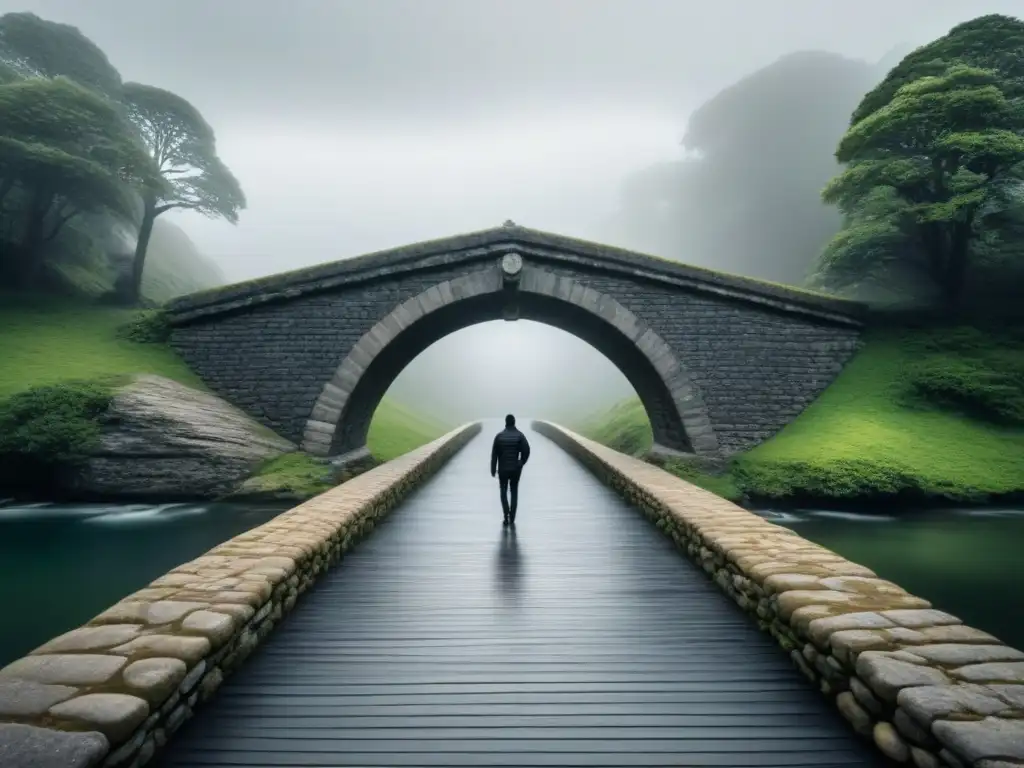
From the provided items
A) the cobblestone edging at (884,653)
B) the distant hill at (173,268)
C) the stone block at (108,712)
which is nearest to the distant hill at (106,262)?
the distant hill at (173,268)

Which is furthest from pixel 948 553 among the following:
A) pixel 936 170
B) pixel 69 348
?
pixel 69 348

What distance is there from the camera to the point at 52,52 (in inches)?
1081

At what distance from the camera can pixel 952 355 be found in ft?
52.7

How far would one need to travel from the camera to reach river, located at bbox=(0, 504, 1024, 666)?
23.0 feet

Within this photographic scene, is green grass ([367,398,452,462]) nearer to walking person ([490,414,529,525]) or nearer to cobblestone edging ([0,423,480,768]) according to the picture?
walking person ([490,414,529,525])

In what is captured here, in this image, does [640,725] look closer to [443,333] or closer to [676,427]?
[676,427]

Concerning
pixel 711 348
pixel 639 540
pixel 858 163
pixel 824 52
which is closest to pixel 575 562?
pixel 639 540

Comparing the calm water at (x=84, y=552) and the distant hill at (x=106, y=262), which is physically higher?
the distant hill at (x=106, y=262)

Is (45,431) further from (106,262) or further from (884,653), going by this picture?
(106,262)

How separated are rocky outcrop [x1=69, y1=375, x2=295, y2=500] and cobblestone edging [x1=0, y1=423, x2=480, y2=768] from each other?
7981mm

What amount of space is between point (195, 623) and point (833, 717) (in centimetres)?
366

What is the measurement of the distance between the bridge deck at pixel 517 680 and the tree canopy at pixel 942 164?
15701 millimetres

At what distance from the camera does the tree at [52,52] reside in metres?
26.5

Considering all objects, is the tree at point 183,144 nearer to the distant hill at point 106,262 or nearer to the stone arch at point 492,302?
the distant hill at point 106,262
